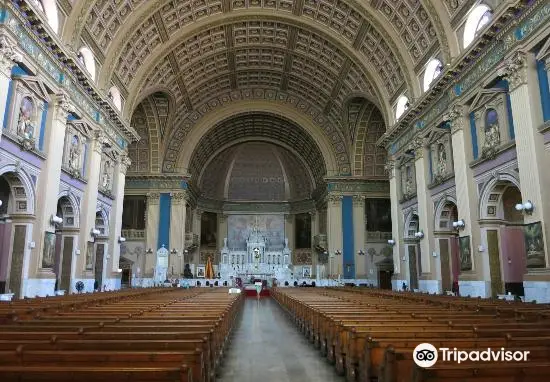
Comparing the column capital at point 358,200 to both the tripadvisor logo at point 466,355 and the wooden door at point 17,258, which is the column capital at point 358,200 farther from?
the tripadvisor logo at point 466,355

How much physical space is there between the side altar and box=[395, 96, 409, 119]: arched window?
19.9 metres

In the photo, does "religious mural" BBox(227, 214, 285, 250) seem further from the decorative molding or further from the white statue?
the white statue

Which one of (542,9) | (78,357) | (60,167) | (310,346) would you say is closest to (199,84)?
(60,167)

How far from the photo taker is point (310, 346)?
33.7 feet

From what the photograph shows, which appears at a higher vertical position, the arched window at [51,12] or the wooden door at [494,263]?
the arched window at [51,12]

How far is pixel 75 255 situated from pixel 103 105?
8060 millimetres

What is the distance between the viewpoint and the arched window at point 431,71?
21891 mm

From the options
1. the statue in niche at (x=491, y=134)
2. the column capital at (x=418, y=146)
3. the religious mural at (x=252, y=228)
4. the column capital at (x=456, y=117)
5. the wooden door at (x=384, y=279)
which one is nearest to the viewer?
the statue in niche at (x=491, y=134)

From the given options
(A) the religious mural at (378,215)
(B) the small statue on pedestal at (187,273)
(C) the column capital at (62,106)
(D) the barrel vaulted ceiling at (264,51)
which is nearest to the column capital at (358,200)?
(A) the religious mural at (378,215)

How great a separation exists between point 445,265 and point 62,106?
1945 centimetres

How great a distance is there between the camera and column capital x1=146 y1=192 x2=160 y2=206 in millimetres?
35688

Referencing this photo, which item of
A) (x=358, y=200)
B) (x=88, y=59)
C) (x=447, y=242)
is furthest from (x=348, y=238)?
(x=88, y=59)

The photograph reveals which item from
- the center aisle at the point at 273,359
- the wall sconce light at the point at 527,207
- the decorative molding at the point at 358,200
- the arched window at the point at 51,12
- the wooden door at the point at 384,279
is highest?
the arched window at the point at 51,12

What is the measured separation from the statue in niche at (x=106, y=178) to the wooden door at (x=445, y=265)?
18810 millimetres
